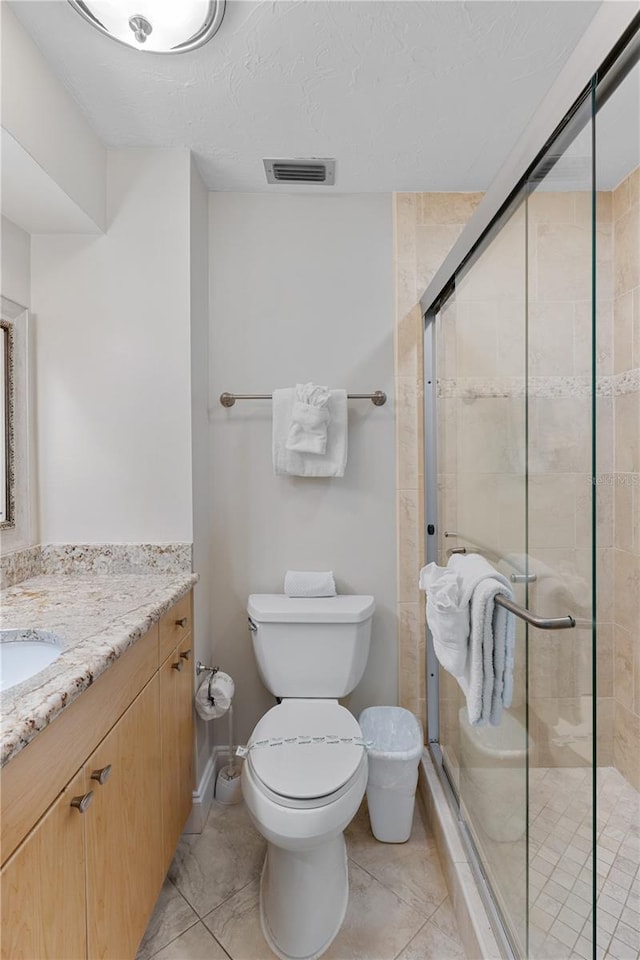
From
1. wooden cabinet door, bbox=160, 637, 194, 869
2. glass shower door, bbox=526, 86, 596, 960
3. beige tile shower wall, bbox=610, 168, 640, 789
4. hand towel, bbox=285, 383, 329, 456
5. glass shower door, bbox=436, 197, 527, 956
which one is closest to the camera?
glass shower door, bbox=526, 86, 596, 960

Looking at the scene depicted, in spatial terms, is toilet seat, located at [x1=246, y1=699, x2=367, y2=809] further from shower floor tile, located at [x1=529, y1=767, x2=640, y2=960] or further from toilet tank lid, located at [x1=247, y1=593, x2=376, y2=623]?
shower floor tile, located at [x1=529, y1=767, x2=640, y2=960]

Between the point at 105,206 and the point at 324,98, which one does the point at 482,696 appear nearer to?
the point at 324,98

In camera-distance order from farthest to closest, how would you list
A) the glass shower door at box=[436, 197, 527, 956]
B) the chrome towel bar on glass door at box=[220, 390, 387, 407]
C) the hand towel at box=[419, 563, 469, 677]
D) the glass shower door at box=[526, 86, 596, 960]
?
the chrome towel bar on glass door at box=[220, 390, 387, 407] → the hand towel at box=[419, 563, 469, 677] → the glass shower door at box=[436, 197, 527, 956] → the glass shower door at box=[526, 86, 596, 960]

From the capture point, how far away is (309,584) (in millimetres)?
1977

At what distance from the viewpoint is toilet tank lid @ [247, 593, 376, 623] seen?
183cm

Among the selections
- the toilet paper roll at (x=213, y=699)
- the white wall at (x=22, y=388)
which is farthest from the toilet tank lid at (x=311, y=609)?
the white wall at (x=22, y=388)

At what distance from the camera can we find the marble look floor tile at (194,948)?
1323 millimetres

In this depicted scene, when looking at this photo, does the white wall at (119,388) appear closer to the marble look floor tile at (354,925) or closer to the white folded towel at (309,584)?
the white folded towel at (309,584)

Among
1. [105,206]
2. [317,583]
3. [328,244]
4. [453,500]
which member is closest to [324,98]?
[328,244]

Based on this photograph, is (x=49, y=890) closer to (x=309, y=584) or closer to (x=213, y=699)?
(x=213, y=699)

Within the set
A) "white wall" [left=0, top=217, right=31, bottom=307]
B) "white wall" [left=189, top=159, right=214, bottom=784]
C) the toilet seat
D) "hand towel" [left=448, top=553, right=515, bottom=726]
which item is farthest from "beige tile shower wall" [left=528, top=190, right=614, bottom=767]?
"white wall" [left=0, top=217, right=31, bottom=307]

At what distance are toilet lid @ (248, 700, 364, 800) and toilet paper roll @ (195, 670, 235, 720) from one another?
0.19m

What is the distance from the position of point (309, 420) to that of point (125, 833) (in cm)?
129

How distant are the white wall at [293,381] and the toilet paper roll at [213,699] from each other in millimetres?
281
